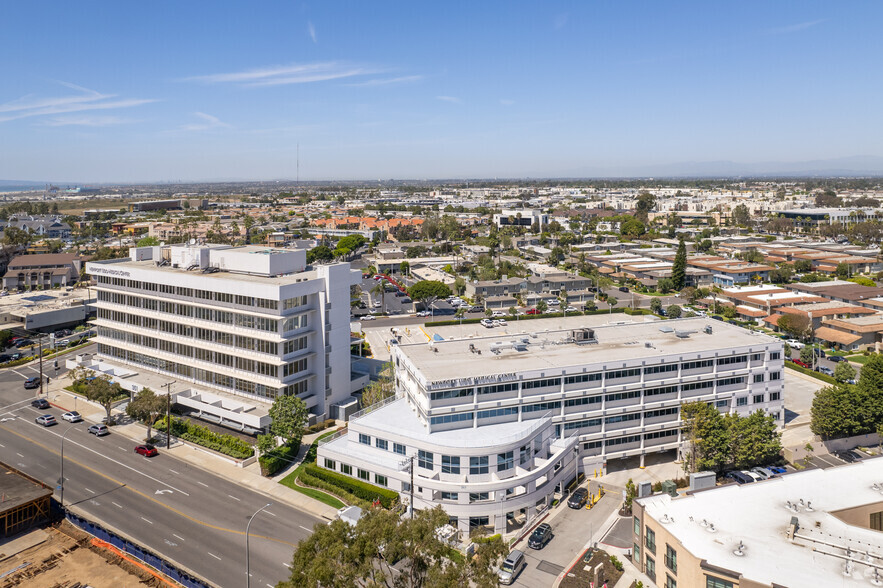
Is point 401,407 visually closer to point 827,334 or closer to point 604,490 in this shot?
point 604,490

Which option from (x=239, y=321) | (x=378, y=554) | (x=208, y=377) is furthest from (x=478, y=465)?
(x=208, y=377)

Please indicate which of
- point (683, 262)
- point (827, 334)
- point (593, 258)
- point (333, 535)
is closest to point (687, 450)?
point (333, 535)

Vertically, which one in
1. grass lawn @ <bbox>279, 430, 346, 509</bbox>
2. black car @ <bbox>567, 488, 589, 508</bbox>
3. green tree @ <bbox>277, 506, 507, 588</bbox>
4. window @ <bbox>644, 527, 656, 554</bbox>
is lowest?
black car @ <bbox>567, 488, 589, 508</bbox>

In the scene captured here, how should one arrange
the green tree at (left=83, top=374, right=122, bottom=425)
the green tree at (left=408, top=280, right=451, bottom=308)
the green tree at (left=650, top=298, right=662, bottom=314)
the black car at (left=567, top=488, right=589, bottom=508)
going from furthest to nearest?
the green tree at (left=408, top=280, right=451, bottom=308)
the green tree at (left=650, top=298, right=662, bottom=314)
the green tree at (left=83, top=374, right=122, bottom=425)
the black car at (left=567, top=488, right=589, bottom=508)

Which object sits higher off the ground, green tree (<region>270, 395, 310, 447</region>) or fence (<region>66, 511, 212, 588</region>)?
green tree (<region>270, 395, 310, 447</region>)

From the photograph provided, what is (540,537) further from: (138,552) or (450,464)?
(138,552)

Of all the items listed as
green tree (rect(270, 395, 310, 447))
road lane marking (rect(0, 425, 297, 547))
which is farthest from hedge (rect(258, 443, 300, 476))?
road lane marking (rect(0, 425, 297, 547))

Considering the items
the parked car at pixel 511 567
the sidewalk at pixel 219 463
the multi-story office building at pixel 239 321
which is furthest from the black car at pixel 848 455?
the multi-story office building at pixel 239 321

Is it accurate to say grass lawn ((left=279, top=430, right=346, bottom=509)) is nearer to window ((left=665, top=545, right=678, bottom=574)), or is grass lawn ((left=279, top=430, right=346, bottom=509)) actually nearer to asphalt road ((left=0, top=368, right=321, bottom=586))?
asphalt road ((left=0, top=368, right=321, bottom=586))

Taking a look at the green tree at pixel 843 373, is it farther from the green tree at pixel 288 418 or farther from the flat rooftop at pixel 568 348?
the green tree at pixel 288 418
